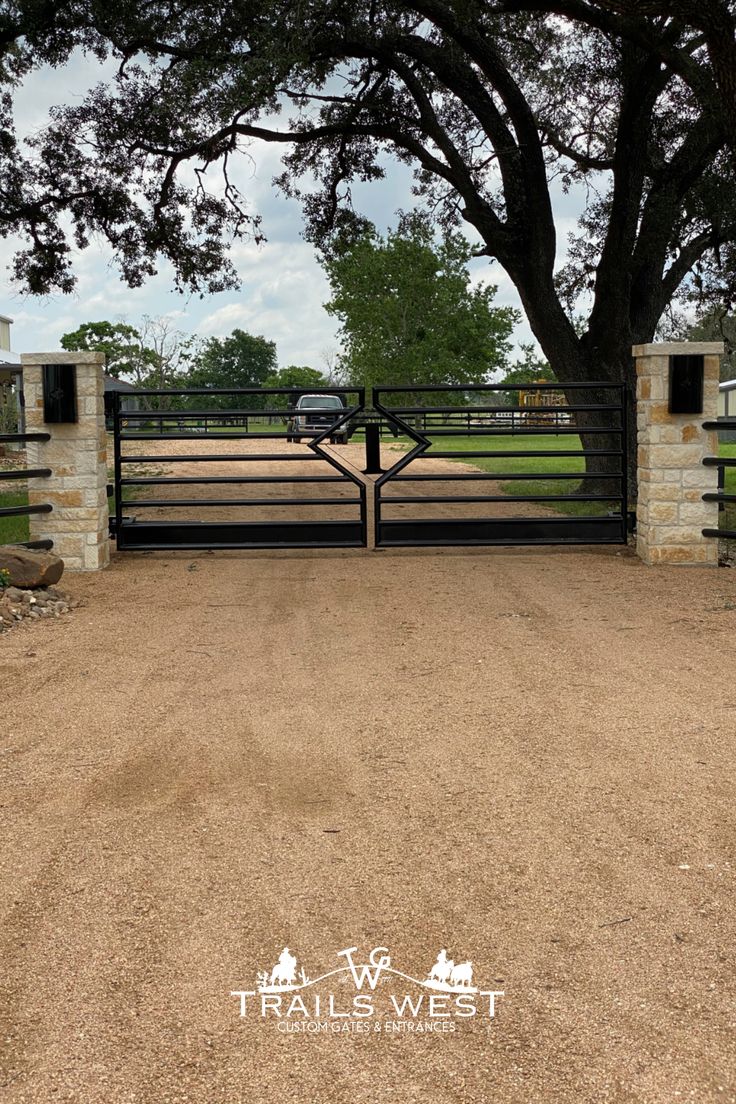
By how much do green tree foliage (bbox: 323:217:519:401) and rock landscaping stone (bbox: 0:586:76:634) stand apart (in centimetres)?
3831

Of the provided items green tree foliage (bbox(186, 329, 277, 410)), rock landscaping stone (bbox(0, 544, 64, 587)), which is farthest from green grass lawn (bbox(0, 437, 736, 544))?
green tree foliage (bbox(186, 329, 277, 410))

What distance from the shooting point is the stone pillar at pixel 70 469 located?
10.3 meters

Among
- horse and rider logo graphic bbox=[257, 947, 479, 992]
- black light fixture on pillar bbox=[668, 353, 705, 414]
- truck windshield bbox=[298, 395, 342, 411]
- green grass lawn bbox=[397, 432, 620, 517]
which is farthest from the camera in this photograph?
truck windshield bbox=[298, 395, 342, 411]

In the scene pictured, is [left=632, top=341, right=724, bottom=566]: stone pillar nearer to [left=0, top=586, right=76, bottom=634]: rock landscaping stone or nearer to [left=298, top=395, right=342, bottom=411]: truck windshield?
[left=0, top=586, right=76, bottom=634]: rock landscaping stone

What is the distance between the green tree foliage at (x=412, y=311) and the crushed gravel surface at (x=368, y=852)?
39548 mm

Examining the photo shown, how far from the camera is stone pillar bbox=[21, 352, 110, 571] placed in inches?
407

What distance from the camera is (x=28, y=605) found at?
8.50 metres

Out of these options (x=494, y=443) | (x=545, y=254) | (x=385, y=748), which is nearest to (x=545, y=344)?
(x=545, y=254)

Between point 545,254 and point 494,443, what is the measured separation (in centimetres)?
2569

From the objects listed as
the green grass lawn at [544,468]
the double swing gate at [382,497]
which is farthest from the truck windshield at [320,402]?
the double swing gate at [382,497]

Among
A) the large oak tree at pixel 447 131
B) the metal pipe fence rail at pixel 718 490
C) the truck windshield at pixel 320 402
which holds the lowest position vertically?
the metal pipe fence rail at pixel 718 490

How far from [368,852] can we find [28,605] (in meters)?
5.37

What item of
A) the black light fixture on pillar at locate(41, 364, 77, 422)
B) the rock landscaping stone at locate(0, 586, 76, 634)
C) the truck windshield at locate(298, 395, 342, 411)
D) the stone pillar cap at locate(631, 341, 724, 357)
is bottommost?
the rock landscaping stone at locate(0, 586, 76, 634)

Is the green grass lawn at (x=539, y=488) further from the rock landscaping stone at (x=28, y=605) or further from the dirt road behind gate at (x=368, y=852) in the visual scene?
the dirt road behind gate at (x=368, y=852)
